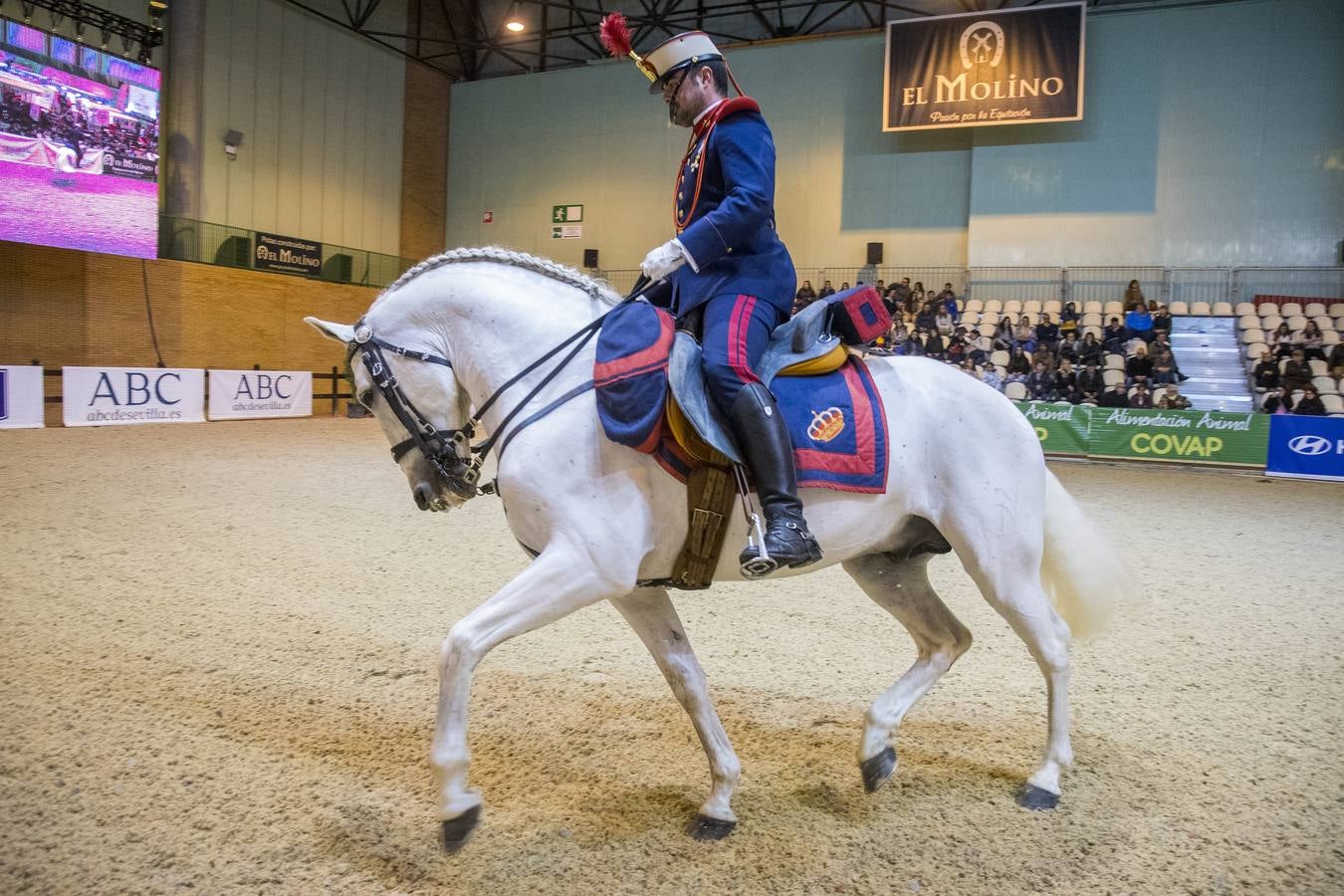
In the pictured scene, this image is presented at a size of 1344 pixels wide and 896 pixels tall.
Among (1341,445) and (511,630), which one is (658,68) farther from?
(1341,445)

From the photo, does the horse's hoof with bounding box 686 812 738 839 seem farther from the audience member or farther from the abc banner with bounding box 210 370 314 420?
the abc banner with bounding box 210 370 314 420

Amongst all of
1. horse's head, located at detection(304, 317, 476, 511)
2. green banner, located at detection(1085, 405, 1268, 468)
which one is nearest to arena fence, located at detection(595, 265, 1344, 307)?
green banner, located at detection(1085, 405, 1268, 468)

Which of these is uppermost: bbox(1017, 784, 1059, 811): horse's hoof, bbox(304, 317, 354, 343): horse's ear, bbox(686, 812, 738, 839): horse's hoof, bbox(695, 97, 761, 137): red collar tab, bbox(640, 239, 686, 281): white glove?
bbox(695, 97, 761, 137): red collar tab

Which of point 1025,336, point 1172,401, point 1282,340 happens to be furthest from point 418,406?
point 1282,340

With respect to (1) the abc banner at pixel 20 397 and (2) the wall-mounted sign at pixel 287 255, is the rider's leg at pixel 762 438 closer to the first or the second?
(1) the abc banner at pixel 20 397

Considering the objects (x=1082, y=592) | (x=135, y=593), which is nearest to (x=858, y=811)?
(x=1082, y=592)

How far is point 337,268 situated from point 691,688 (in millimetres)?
22240

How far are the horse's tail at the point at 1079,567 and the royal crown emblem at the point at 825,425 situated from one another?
3.55 feet

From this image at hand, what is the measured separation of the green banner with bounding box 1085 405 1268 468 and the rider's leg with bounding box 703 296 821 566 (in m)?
14.6

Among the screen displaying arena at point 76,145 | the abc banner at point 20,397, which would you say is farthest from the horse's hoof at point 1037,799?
the screen displaying arena at point 76,145

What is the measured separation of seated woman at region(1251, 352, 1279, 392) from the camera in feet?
53.1

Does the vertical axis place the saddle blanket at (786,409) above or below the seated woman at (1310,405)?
below

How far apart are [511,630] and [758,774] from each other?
1.34m

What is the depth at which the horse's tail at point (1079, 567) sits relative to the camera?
3.35m
